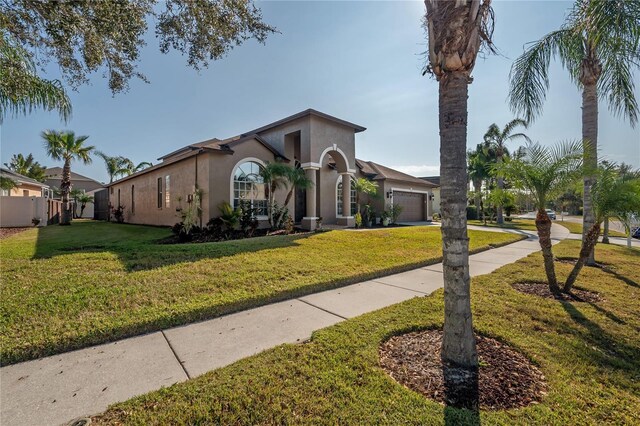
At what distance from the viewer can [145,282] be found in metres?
5.25

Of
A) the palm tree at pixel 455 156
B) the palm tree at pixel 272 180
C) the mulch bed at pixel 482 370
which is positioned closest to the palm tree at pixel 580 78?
the mulch bed at pixel 482 370

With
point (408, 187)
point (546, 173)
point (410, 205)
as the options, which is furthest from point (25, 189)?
point (546, 173)

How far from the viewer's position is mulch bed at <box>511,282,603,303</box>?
5286 millimetres

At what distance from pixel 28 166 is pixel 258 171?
4278cm

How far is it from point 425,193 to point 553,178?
68.5ft

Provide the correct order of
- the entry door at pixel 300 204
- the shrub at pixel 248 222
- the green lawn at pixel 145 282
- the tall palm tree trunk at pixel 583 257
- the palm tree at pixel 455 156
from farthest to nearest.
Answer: the entry door at pixel 300 204
the shrub at pixel 248 222
the tall palm tree trunk at pixel 583 257
the green lawn at pixel 145 282
the palm tree at pixel 455 156

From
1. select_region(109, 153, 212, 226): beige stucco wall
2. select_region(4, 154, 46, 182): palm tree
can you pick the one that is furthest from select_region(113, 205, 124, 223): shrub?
select_region(4, 154, 46, 182): palm tree

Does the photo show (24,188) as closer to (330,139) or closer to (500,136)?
(330,139)

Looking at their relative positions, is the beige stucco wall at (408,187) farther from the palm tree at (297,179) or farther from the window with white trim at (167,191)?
Result: the window with white trim at (167,191)

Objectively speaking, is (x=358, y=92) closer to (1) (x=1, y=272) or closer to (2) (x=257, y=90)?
(2) (x=257, y=90)

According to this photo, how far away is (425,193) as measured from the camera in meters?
25.8

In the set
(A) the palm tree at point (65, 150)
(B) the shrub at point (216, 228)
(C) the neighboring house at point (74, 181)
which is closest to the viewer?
(B) the shrub at point (216, 228)

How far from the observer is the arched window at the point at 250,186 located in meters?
13.8

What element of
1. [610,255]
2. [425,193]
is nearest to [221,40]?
[610,255]
